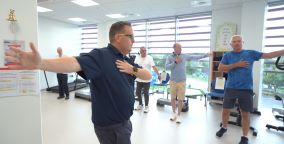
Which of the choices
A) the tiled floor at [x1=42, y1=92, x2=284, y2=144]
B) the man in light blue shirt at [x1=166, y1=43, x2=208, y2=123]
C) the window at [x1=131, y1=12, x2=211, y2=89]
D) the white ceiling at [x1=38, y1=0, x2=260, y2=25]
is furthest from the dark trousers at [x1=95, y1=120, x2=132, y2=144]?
the window at [x1=131, y1=12, x2=211, y2=89]

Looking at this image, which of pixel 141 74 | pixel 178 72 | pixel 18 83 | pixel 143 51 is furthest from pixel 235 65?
pixel 18 83

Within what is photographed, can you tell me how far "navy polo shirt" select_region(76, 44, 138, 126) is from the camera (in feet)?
4.26

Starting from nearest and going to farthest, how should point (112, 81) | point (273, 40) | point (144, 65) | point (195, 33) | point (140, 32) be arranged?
1. point (112, 81)
2. point (144, 65)
3. point (273, 40)
4. point (195, 33)
5. point (140, 32)

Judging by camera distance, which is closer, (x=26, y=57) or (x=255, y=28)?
(x=26, y=57)

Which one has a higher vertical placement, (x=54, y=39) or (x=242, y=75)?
(x=54, y=39)

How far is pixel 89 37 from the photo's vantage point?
9.26 meters

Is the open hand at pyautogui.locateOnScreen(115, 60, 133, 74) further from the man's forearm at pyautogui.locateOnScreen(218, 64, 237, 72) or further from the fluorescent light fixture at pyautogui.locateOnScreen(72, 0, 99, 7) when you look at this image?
the fluorescent light fixture at pyautogui.locateOnScreen(72, 0, 99, 7)

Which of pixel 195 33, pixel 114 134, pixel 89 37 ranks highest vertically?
pixel 89 37

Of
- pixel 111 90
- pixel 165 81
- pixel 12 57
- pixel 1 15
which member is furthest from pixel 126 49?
pixel 165 81

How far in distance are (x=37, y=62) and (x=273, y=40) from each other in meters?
5.64

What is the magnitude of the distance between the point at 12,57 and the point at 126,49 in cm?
74

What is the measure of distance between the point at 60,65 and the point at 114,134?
65 cm

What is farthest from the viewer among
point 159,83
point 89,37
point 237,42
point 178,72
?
point 89,37

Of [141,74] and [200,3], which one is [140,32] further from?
[141,74]
